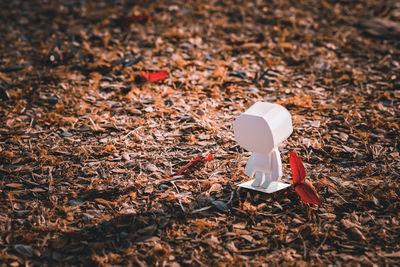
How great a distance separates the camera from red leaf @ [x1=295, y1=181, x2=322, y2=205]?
2176mm

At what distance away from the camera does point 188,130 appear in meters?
2.90

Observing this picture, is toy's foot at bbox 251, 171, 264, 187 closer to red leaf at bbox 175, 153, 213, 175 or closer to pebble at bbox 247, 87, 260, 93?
red leaf at bbox 175, 153, 213, 175

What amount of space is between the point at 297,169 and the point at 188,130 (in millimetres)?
903

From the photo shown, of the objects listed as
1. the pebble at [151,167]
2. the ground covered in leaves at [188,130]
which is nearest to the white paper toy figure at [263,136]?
the ground covered in leaves at [188,130]

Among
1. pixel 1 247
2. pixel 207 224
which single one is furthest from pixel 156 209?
pixel 1 247

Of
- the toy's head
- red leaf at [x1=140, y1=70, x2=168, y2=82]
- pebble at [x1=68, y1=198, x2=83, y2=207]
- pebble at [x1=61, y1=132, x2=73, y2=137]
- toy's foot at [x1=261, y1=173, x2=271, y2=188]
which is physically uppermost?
the toy's head

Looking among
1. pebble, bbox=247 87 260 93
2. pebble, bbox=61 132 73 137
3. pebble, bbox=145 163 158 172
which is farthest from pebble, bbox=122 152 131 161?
pebble, bbox=247 87 260 93

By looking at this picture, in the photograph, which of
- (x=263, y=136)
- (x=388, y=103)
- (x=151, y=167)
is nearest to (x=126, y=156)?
(x=151, y=167)

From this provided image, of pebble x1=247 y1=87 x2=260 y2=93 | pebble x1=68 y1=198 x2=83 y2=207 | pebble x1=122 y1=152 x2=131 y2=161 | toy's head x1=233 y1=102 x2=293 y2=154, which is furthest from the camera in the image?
pebble x1=247 y1=87 x2=260 y2=93

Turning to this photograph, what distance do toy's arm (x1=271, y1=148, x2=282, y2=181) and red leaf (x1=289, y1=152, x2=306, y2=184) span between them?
129mm

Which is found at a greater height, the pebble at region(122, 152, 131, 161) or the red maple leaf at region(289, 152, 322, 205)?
the red maple leaf at region(289, 152, 322, 205)

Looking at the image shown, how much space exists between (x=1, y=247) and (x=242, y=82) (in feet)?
7.30

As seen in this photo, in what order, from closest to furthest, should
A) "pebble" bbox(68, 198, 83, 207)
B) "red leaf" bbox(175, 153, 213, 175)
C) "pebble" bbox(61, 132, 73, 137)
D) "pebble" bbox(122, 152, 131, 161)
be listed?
1. "pebble" bbox(68, 198, 83, 207)
2. "red leaf" bbox(175, 153, 213, 175)
3. "pebble" bbox(122, 152, 131, 161)
4. "pebble" bbox(61, 132, 73, 137)

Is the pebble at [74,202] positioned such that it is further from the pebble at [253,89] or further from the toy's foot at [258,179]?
the pebble at [253,89]
